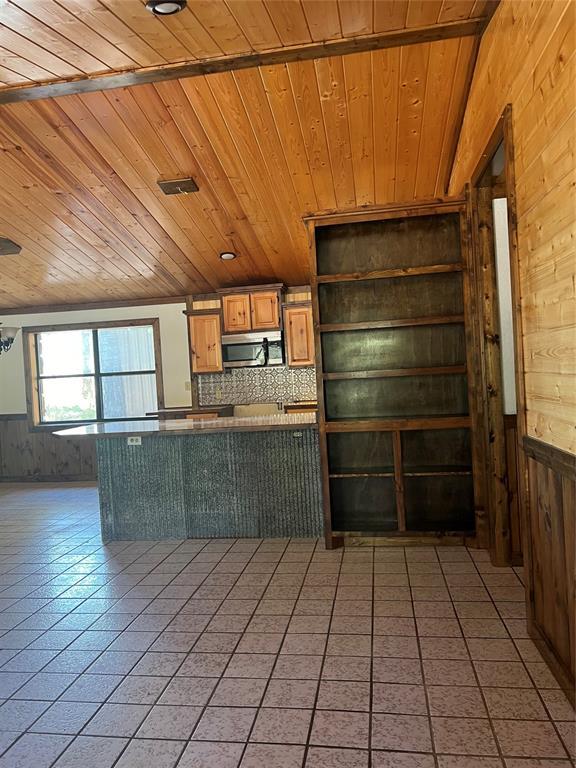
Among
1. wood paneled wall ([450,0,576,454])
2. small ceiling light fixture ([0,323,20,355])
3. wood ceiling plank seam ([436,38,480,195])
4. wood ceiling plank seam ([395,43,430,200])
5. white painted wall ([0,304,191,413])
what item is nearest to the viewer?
wood paneled wall ([450,0,576,454])

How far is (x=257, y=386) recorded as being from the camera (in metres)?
7.00

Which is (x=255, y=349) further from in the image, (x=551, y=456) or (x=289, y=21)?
(x=551, y=456)

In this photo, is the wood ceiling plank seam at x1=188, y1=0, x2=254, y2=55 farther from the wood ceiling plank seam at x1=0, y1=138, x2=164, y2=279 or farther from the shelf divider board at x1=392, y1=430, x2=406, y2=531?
the shelf divider board at x1=392, y1=430, x2=406, y2=531

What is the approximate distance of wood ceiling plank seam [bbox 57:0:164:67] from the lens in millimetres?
2549

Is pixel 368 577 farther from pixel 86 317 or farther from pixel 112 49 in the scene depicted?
pixel 86 317

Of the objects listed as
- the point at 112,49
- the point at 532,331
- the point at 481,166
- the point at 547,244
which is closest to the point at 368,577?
the point at 532,331

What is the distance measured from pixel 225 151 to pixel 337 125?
899 mm

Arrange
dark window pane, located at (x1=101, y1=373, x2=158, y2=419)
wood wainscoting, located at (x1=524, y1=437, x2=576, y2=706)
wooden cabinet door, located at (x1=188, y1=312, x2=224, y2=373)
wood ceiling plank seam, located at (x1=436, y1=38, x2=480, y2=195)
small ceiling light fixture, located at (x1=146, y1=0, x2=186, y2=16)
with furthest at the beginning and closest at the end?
dark window pane, located at (x1=101, y1=373, x2=158, y2=419) → wooden cabinet door, located at (x1=188, y1=312, x2=224, y2=373) → wood ceiling plank seam, located at (x1=436, y1=38, x2=480, y2=195) → small ceiling light fixture, located at (x1=146, y1=0, x2=186, y2=16) → wood wainscoting, located at (x1=524, y1=437, x2=576, y2=706)

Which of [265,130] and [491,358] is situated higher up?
[265,130]

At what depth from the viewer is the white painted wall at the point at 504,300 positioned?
3.33 metres

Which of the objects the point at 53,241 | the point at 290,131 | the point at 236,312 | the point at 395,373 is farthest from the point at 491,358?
the point at 53,241

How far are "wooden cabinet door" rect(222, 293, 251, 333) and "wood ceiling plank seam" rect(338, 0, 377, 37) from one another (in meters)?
3.93

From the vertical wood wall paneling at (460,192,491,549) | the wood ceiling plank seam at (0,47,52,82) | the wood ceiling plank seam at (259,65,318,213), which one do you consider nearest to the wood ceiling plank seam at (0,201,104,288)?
the wood ceiling plank seam at (0,47,52,82)

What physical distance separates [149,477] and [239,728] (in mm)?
2582
